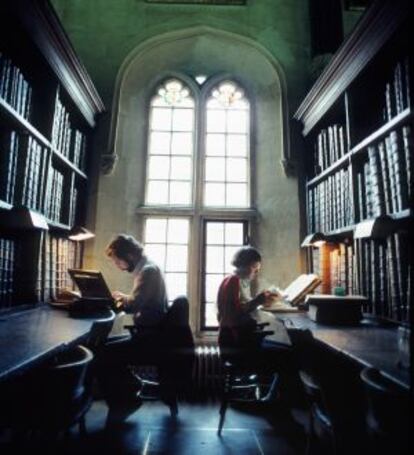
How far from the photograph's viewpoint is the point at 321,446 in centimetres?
241

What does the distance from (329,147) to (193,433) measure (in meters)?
3.01

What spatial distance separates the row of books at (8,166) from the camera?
8.92ft

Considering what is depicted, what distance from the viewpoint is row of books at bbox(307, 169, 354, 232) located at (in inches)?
131

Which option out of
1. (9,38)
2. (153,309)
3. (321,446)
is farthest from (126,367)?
(9,38)

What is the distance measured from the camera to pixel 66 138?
12.5 feet

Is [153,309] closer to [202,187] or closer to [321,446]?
[321,446]

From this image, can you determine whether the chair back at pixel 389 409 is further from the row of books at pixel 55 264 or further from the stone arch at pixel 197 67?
the stone arch at pixel 197 67

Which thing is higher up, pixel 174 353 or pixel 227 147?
pixel 227 147

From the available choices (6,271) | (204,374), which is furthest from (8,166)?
(204,374)

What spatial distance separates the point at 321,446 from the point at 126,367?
152 centimetres

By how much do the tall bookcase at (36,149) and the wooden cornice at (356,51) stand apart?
2.39 m

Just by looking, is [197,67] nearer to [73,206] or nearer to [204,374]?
[73,206]

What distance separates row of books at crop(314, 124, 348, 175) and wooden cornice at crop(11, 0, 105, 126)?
103 inches

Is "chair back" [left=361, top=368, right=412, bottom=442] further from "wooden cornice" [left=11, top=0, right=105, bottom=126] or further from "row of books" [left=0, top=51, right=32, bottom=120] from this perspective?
"wooden cornice" [left=11, top=0, right=105, bottom=126]
